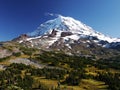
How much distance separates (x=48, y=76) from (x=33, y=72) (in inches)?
666

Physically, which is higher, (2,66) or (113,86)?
(2,66)

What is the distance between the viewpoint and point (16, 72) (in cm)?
16525

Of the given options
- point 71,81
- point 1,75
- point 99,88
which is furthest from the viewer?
point 1,75

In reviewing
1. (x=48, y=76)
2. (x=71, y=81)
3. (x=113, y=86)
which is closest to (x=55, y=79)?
(x=48, y=76)

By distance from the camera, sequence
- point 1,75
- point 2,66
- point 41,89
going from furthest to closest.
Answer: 1. point 2,66
2. point 1,75
3. point 41,89

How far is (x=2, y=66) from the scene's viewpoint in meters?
199

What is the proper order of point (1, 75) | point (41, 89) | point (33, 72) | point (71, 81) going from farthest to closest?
point (33, 72) < point (1, 75) < point (71, 81) < point (41, 89)

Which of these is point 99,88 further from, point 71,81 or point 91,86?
point 71,81

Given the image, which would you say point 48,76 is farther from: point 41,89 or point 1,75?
point 41,89

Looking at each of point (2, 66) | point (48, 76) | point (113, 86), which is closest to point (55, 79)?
point (48, 76)

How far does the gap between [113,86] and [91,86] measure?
44.0 feet

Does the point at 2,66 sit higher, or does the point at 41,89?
the point at 2,66

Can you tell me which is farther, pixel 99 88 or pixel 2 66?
pixel 2 66

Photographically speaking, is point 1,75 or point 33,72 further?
point 33,72
